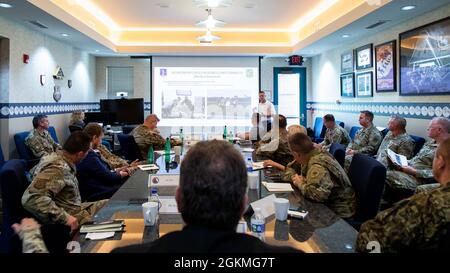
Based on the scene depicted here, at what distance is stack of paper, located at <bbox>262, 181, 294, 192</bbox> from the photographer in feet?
7.70

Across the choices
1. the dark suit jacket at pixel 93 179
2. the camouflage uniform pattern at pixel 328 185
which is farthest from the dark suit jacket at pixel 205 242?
the dark suit jacket at pixel 93 179

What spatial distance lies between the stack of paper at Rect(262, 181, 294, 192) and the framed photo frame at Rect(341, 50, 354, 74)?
4.98 metres

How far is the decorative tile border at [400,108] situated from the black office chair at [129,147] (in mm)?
3782

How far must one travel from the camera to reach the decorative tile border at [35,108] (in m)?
5.00

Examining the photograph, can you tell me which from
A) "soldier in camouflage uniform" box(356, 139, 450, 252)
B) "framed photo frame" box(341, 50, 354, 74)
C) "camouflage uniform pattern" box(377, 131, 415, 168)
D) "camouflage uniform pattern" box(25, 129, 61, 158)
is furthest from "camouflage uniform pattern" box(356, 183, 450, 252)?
"framed photo frame" box(341, 50, 354, 74)

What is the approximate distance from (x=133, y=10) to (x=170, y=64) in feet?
7.05

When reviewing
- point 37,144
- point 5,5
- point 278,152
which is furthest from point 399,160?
point 5,5

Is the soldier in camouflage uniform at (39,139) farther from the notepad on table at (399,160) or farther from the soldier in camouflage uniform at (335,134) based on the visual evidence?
the notepad on table at (399,160)

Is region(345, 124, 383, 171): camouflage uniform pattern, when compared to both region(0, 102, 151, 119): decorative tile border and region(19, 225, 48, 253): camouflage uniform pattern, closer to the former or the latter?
region(19, 225, 48, 253): camouflage uniform pattern

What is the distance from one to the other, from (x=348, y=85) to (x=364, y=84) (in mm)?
610

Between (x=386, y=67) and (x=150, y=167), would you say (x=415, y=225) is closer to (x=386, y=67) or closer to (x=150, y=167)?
(x=150, y=167)

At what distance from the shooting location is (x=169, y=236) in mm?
906
